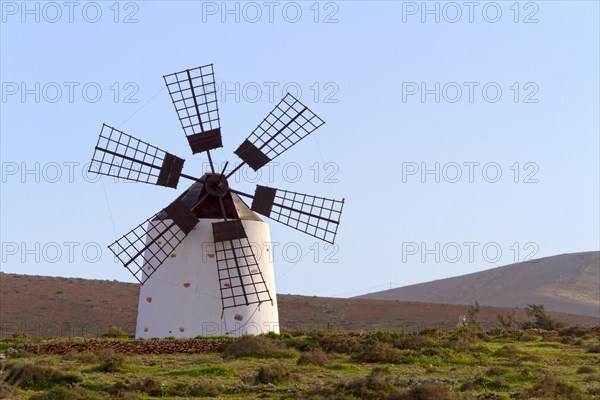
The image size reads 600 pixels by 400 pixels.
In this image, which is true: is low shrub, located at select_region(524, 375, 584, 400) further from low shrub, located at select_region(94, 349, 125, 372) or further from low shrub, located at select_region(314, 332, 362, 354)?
low shrub, located at select_region(94, 349, 125, 372)

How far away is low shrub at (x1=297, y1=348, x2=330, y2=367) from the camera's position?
861 inches

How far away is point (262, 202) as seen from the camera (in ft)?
94.4

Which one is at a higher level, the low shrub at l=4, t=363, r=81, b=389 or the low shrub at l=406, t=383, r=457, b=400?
the low shrub at l=4, t=363, r=81, b=389

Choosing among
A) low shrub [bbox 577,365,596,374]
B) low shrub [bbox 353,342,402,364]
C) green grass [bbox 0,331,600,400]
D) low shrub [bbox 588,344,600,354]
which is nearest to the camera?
green grass [bbox 0,331,600,400]

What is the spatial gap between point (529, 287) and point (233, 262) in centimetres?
7946

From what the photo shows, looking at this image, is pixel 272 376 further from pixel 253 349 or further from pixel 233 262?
pixel 233 262

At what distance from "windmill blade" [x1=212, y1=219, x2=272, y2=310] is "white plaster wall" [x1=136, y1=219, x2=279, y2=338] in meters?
0.15

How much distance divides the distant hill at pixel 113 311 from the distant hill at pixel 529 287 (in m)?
25.2

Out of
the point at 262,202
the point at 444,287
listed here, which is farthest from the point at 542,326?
the point at 444,287

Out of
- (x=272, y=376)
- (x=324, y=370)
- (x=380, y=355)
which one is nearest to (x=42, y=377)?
(x=272, y=376)

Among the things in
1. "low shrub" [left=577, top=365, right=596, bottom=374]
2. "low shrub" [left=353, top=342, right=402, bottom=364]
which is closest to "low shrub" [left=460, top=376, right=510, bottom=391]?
"low shrub" [left=577, top=365, right=596, bottom=374]

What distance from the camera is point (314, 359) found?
865 inches

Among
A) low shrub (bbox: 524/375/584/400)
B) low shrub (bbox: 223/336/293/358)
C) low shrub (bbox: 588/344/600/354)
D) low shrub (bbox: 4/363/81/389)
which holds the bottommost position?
low shrub (bbox: 524/375/584/400)

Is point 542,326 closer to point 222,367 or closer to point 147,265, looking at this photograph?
point 147,265
